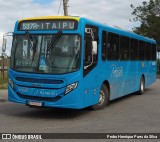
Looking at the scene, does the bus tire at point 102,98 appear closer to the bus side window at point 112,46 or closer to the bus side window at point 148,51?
the bus side window at point 112,46

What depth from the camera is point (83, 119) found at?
1128cm

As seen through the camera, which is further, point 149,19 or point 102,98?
point 149,19

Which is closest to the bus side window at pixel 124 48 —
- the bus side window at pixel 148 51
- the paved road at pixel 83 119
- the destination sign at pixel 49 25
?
the paved road at pixel 83 119

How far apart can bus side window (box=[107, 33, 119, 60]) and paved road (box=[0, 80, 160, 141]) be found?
187 cm

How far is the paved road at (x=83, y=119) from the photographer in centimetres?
958

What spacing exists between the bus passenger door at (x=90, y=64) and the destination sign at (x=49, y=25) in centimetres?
49

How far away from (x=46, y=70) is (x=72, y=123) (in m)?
1.71

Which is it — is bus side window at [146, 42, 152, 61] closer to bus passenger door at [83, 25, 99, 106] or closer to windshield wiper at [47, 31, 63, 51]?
bus passenger door at [83, 25, 99, 106]

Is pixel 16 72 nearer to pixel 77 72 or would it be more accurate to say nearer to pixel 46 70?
pixel 46 70

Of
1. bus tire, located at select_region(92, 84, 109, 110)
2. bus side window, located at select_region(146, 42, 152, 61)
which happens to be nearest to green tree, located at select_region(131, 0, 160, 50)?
bus side window, located at select_region(146, 42, 152, 61)

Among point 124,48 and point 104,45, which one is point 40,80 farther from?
point 124,48

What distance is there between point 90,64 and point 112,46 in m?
2.56

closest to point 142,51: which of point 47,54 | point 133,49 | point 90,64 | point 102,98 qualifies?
point 133,49

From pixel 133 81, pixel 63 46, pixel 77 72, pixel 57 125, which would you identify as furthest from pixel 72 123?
pixel 133 81
